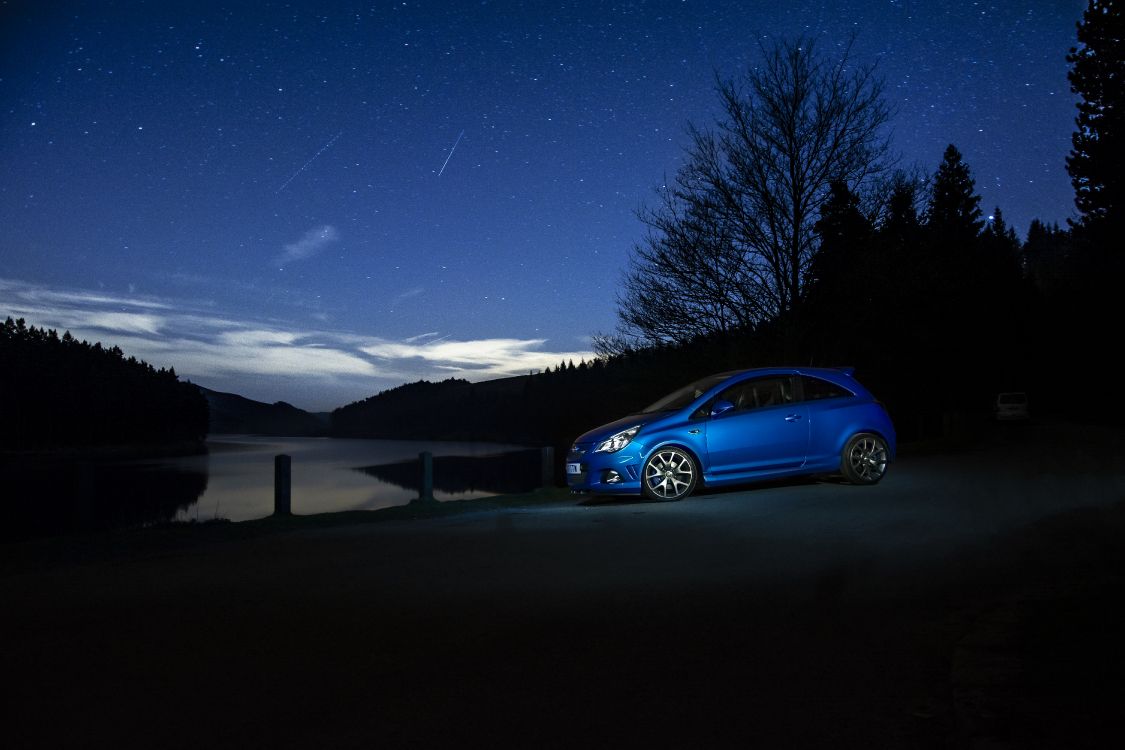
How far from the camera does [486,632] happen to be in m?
5.71

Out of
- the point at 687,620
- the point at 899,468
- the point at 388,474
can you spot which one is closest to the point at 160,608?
the point at 687,620

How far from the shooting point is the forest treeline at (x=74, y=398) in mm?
119875

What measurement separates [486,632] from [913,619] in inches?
108

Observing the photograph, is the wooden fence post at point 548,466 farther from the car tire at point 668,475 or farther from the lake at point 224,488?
the lake at point 224,488

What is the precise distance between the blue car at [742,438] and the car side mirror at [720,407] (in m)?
0.02

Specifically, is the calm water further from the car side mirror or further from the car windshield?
the car side mirror

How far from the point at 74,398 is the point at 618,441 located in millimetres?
131455

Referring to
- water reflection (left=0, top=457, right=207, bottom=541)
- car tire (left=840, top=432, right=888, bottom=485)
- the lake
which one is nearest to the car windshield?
car tire (left=840, top=432, right=888, bottom=485)

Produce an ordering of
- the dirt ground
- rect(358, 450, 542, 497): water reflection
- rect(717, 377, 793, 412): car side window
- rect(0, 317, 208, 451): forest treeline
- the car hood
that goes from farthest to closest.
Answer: rect(0, 317, 208, 451): forest treeline < rect(358, 450, 542, 497): water reflection < rect(717, 377, 793, 412): car side window < the car hood < the dirt ground

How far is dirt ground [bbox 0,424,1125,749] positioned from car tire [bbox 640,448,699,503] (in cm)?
229

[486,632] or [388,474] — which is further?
[388,474]

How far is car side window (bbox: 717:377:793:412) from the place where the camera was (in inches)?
546

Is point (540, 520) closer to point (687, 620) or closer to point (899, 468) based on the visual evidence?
point (687, 620)

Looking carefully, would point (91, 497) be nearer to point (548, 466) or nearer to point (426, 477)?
point (426, 477)
